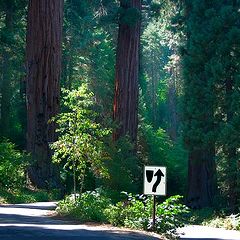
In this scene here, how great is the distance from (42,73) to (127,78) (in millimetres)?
6656

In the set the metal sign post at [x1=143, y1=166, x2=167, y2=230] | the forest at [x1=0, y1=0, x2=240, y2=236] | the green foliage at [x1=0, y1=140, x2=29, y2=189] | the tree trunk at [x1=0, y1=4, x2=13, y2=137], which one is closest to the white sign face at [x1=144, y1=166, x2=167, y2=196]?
the metal sign post at [x1=143, y1=166, x2=167, y2=230]

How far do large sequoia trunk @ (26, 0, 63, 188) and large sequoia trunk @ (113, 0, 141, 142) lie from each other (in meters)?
5.59

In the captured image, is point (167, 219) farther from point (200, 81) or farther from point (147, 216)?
point (200, 81)

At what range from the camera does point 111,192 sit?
2297 centimetres

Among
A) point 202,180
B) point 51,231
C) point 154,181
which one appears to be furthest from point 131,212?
point 202,180

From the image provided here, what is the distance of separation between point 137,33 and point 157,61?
55136 mm

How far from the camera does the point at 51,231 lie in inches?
434

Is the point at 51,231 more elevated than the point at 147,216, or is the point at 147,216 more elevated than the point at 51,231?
the point at 147,216

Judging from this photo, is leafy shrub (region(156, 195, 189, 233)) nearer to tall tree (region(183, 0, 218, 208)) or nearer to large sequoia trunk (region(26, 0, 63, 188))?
large sequoia trunk (region(26, 0, 63, 188))

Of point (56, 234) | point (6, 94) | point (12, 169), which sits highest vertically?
point (6, 94)

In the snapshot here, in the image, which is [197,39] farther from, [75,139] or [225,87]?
[75,139]

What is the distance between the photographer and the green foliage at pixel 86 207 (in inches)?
546

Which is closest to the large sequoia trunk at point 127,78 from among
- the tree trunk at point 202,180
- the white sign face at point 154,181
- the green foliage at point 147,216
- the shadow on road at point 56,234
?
the tree trunk at point 202,180

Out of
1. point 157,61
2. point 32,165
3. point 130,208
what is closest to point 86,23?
point 32,165
